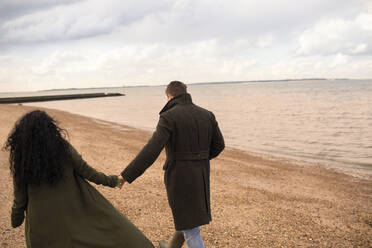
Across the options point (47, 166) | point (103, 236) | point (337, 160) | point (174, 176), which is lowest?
point (337, 160)

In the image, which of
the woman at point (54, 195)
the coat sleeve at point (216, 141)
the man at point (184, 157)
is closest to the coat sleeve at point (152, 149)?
the man at point (184, 157)

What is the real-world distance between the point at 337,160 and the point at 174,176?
1201 centimetres

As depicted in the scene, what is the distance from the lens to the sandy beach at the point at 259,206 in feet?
16.1

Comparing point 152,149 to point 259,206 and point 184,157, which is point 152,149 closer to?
point 184,157

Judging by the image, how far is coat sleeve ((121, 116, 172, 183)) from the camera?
3076mm

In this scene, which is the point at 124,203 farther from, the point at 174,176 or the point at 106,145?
the point at 106,145

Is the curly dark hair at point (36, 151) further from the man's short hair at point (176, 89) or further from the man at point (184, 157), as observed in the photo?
the man's short hair at point (176, 89)

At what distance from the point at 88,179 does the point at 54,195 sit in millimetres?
308

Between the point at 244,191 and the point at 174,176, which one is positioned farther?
the point at 244,191

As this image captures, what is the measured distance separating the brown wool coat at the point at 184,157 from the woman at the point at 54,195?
1.87ft

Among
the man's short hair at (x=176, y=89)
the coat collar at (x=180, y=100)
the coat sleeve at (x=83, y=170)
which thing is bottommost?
the coat sleeve at (x=83, y=170)

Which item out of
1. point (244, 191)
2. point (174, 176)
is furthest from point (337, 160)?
point (174, 176)

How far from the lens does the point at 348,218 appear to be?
6051 mm

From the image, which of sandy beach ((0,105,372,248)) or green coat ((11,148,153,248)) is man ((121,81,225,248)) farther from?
sandy beach ((0,105,372,248))
